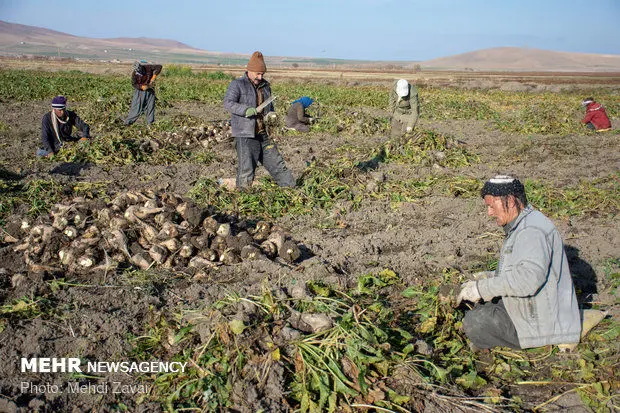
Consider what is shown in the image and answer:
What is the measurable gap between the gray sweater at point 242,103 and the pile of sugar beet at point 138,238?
1.46 m

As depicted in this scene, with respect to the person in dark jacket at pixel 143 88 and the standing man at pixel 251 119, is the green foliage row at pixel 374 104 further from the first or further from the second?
the standing man at pixel 251 119

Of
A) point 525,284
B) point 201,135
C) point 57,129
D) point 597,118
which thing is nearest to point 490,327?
point 525,284

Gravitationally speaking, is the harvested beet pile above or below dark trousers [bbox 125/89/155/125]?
below

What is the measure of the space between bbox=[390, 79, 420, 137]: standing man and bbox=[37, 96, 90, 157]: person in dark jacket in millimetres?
5922

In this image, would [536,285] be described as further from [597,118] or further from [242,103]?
[597,118]

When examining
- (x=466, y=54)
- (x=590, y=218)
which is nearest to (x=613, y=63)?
(x=466, y=54)

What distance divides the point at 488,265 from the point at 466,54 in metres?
199

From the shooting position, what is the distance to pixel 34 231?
16.1 ft

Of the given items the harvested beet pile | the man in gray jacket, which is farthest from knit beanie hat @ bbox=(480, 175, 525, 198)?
the harvested beet pile

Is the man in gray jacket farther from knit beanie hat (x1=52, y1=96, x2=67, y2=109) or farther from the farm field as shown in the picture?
knit beanie hat (x1=52, y1=96, x2=67, y2=109)

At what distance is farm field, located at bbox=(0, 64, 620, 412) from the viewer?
3.00 metres

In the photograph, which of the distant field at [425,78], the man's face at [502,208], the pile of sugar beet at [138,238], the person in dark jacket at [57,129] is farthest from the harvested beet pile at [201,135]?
the distant field at [425,78]

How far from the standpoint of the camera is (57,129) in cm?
835

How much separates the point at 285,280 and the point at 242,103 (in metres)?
3.07
